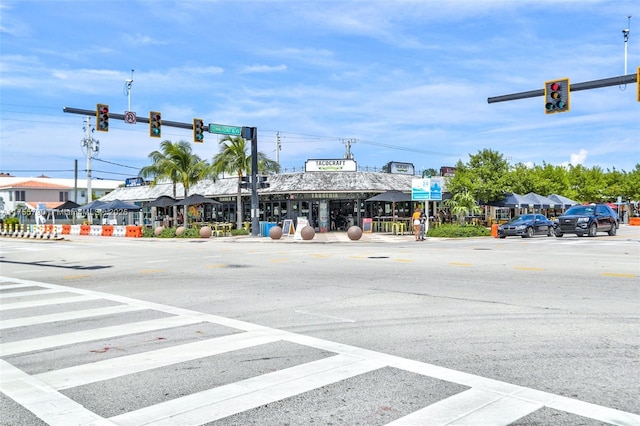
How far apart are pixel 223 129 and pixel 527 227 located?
1813 centimetres

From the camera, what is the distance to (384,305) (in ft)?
30.0

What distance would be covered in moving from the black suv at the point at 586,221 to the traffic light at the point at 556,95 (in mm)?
11322

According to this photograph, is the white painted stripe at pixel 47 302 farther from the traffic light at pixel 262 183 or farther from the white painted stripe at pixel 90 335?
the traffic light at pixel 262 183

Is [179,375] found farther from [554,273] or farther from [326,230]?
[326,230]

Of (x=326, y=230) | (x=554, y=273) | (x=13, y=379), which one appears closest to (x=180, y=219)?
(x=326, y=230)

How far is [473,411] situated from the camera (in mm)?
4383

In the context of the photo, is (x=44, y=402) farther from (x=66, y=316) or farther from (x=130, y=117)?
(x=130, y=117)

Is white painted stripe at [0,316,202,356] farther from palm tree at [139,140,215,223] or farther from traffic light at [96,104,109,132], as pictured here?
palm tree at [139,140,215,223]

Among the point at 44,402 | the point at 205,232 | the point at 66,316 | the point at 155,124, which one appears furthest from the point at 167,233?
the point at 44,402

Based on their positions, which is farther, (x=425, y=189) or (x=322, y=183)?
(x=322, y=183)

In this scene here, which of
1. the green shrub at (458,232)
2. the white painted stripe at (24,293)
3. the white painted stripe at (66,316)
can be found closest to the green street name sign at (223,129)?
the green shrub at (458,232)

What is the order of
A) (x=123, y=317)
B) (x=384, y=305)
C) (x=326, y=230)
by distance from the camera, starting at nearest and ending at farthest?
(x=123, y=317) < (x=384, y=305) < (x=326, y=230)

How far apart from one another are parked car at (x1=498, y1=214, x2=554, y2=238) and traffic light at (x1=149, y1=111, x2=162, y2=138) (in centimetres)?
1980

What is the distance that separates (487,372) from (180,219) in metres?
48.1
